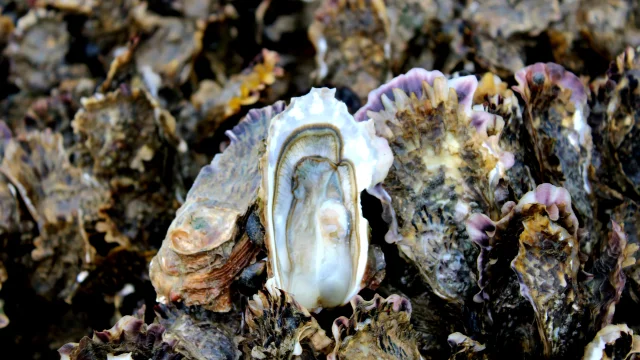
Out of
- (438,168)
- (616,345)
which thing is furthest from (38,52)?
(616,345)

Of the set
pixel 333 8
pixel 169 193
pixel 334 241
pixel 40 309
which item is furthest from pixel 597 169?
pixel 40 309

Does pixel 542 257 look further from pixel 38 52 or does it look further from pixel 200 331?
pixel 38 52

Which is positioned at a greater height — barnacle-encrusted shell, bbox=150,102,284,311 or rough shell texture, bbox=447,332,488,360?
barnacle-encrusted shell, bbox=150,102,284,311

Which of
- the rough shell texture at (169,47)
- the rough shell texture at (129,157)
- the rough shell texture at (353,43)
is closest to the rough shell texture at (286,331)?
the rough shell texture at (129,157)

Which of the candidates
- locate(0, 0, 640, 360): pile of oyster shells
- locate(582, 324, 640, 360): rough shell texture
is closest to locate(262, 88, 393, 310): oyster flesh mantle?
locate(0, 0, 640, 360): pile of oyster shells

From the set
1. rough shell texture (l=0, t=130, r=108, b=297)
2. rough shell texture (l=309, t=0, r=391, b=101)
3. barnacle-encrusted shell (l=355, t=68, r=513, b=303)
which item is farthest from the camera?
rough shell texture (l=309, t=0, r=391, b=101)

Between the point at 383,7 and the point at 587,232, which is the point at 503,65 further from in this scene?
the point at 587,232

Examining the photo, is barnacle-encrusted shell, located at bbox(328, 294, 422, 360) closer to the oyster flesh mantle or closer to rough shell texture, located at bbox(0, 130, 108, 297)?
the oyster flesh mantle
